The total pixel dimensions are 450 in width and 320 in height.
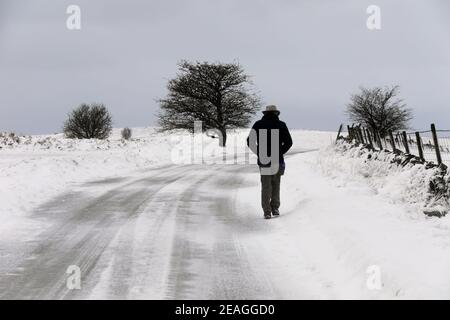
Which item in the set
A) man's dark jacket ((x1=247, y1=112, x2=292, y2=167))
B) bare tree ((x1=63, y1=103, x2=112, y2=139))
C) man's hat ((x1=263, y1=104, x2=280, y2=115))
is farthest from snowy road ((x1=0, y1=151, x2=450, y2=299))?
bare tree ((x1=63, y1=103, x2=112, y2=139))

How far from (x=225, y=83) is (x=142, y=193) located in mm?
30925

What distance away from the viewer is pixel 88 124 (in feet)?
201

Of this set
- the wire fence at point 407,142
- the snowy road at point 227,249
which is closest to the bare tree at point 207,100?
the wire fence at point 407,142

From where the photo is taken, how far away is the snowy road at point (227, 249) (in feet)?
16.5

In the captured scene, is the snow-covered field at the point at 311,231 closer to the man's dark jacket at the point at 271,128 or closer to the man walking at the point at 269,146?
the man walking at the point at 269,146

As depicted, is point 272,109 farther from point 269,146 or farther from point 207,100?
point 207,100

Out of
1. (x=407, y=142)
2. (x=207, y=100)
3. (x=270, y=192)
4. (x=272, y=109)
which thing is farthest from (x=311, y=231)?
(x=207, y=100)

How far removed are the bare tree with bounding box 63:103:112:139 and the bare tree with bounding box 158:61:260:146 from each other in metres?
22.1

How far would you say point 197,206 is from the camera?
10.4 meters

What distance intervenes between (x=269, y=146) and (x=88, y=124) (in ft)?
181

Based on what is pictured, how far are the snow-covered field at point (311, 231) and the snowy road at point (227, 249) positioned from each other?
2 cm

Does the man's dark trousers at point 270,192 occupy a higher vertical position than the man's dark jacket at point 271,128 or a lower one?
lower

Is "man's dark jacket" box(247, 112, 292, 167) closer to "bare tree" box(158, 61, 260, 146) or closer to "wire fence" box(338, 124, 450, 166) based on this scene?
"wire fence" box(338, 124, 450, 166)

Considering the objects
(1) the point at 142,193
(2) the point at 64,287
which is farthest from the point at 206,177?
(2) the point at 64,287
